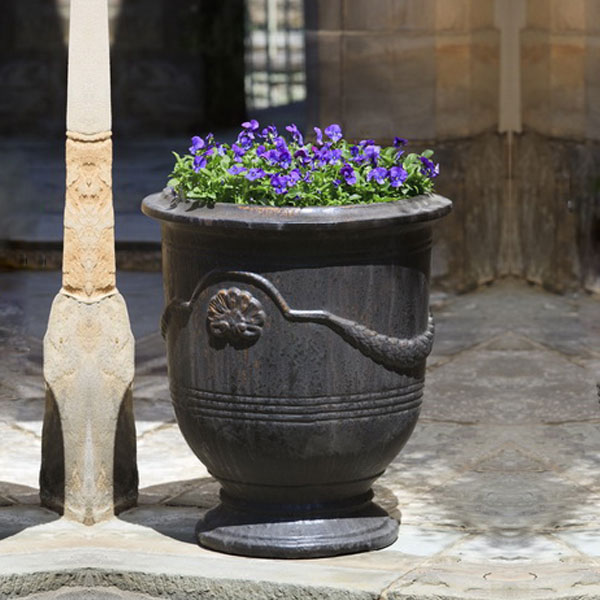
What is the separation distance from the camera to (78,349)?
6.72 m

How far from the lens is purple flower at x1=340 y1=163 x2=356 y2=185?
6215mm

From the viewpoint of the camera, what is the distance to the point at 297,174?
617 centimetres

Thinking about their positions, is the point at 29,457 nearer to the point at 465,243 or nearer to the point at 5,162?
the point at 465,243

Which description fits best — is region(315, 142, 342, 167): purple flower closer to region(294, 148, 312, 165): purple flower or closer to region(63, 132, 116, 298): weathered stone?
A: region(294, 148, 312, 165): purple flower

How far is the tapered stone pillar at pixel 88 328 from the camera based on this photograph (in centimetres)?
663

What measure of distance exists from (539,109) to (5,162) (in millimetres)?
6190

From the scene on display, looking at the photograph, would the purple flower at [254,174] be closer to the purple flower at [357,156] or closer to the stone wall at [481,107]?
the purple flower at [357,156]

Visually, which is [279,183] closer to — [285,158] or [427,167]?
[285,158]

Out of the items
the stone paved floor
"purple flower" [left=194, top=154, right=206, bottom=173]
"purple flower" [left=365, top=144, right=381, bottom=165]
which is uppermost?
"purple flower" [left=365, top=144, right=381, bottom=165]

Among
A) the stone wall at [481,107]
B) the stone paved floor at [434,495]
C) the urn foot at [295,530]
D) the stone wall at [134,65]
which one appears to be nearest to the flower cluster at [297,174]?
the urn foot at [295,530]

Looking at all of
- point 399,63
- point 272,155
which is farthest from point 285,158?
point 399,63

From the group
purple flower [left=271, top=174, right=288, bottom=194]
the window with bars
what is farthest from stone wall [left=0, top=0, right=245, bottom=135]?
purple flower [left=271, top=174, right=288, bottom=194]

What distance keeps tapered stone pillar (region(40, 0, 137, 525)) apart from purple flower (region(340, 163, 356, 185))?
103cm

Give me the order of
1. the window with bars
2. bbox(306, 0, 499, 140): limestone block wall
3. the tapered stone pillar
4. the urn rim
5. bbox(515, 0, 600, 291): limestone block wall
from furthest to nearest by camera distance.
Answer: the window with bars, bbox(306, 0, 499, 140): limestone block wall, bbox(515, 0, 600, 291): limestone block wall, the tapered stone pillar, the urn rim
